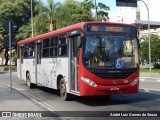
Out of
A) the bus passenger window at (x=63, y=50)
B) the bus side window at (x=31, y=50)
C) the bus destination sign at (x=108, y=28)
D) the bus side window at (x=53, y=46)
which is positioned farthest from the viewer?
the bus side window at (x=31, y=50)

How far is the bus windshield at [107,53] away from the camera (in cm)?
1269

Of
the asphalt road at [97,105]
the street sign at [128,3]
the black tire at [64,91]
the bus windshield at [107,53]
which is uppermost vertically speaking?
the street sign at [128,3]

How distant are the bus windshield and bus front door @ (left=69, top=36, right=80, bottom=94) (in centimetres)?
71

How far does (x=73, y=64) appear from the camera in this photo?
1366 centimetres

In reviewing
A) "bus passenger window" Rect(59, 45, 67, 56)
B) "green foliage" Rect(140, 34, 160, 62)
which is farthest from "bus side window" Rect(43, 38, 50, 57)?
"green foliage" Rect(140, 34, 160, 62)

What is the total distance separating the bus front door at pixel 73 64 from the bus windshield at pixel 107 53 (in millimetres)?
712

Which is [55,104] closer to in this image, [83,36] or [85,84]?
[85,84]

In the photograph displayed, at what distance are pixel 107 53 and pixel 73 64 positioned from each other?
1.52m

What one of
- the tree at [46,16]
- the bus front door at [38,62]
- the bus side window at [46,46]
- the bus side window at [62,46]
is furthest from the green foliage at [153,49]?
the bus side window at [62,46]

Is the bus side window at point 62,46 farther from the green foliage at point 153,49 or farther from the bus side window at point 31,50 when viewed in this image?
the green foliage at point 153,49

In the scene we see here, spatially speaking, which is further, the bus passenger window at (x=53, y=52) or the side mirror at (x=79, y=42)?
the bus passenger window at (x=53, y=52)

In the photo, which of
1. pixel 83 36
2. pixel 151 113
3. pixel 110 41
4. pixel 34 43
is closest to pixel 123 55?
pixel 110 41

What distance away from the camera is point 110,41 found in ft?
42.4

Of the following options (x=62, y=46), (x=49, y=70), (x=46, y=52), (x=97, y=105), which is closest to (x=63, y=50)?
(x=62, y=46)
